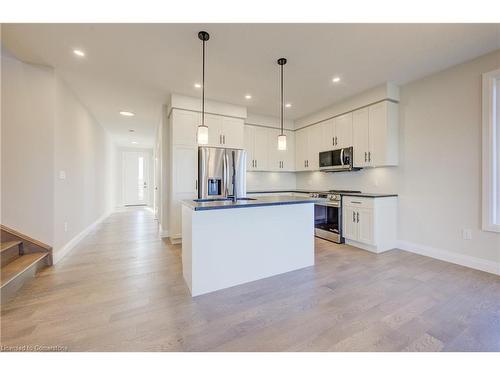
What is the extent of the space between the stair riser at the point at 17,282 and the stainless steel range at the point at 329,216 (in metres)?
4.35

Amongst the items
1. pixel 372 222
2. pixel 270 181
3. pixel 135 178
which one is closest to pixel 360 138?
pixel 372 222

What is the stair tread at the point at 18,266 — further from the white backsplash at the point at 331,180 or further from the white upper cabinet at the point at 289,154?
the white upper cabinet at the point at 289,154

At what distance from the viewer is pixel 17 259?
2596mm

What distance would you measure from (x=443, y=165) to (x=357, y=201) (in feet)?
4.08

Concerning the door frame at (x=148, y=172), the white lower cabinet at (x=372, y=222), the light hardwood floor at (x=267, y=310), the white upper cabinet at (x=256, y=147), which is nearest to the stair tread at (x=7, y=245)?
the light hardwood floor at (x=267, y=310)

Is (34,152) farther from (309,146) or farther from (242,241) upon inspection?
(309,146)

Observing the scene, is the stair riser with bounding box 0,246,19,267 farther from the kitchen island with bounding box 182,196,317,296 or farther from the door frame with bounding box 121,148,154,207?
the door frame with bounding box 121,148,154,207

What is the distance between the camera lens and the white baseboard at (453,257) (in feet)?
8.73

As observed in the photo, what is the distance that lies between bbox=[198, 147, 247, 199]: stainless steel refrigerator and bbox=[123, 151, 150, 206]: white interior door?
7346 millimetres

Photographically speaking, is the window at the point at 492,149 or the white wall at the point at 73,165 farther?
the white wall at the point at 73,165

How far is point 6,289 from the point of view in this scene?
6.64 feet

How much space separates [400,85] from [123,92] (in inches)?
188
